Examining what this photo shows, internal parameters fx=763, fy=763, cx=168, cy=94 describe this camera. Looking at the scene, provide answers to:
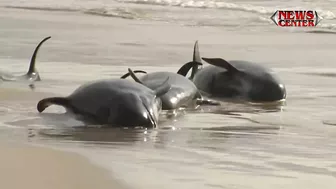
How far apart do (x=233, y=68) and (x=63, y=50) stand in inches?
149

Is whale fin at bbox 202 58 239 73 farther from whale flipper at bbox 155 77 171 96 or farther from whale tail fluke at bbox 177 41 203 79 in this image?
whale flipper at bbox 155 77 171 96

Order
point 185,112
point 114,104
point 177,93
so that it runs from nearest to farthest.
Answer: point 114,104, point 185,112, point 177,93

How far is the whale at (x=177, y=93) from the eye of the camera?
568 centimetres

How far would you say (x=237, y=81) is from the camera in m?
6.62

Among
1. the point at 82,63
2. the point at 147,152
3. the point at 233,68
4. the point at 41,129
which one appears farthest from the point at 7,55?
the point at 147,152

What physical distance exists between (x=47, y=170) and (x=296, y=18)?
15.8m

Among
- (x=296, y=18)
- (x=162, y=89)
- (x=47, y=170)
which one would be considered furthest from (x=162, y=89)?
(x=296, y=18)

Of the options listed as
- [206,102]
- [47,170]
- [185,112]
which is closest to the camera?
[47,170]

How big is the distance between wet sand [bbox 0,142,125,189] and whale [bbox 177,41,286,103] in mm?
2776

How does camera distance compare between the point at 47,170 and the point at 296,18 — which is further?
the point at 296,18

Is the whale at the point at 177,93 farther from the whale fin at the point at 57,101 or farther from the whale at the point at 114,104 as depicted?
the whale fin at the point at 57,101

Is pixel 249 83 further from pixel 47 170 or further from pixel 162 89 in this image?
pixel 47 170

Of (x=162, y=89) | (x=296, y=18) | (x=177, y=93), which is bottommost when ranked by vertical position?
(x=296, y=18)

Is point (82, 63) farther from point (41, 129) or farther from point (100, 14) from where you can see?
point (100, 14)
